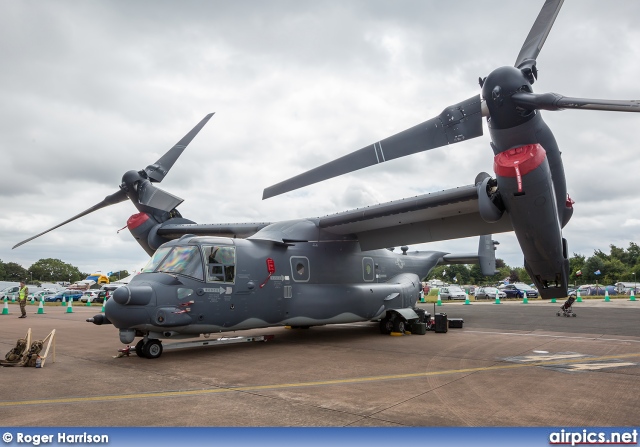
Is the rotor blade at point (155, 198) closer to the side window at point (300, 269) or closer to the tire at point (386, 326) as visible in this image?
the side window at point (300, 269)

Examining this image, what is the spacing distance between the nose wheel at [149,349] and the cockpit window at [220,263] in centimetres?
172

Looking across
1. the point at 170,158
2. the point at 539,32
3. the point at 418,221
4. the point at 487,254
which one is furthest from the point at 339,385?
the point at 487,254

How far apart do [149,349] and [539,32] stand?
986 centimetres

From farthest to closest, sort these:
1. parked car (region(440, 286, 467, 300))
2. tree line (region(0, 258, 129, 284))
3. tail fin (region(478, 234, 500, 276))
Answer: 1. tree line (region(0, 258, 129, 284))
2. parked car (region(440, 286, 467, 300))
3. tail fin (region(478, 234, 500, 276))

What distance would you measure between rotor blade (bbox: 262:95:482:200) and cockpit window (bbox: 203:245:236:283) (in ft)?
9.58

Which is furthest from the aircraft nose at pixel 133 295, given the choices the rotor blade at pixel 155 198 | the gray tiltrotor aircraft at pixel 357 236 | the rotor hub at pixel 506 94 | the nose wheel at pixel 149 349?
the rotor hub at pixel 506 94

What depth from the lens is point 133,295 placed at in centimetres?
899

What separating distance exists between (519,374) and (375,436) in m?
4.23

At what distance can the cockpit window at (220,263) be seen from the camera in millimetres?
10445

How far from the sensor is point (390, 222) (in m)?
12.8

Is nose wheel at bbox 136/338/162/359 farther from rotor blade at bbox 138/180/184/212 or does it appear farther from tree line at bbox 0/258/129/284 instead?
tree line at bbox 0/258/129/284

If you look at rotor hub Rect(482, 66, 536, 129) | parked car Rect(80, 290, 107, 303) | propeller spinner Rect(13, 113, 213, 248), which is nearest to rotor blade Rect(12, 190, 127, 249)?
propeller spinner Rect(13, 113, 213, 248)

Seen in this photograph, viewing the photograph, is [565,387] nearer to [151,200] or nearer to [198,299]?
[198,299]

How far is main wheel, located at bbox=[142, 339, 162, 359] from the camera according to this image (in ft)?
31.0
